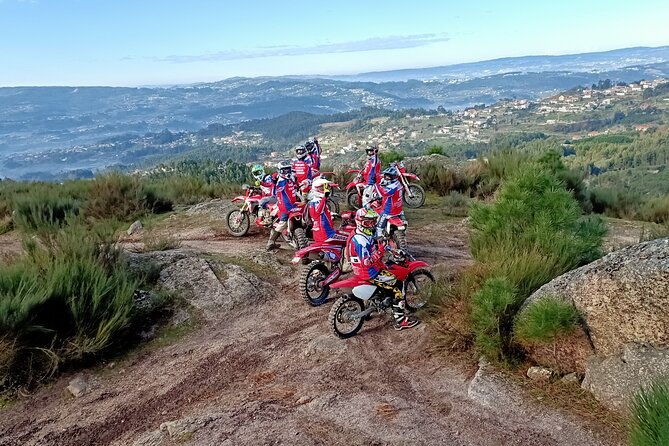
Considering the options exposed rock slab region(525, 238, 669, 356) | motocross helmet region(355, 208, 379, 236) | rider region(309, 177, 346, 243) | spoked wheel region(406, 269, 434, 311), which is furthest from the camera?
rider region(309, 177, 346, 243)

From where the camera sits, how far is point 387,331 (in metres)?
6.01

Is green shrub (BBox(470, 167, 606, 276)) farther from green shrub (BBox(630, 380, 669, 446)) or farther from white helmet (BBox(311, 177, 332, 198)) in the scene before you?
green shrub (BBox(630, 380, 669, 446))

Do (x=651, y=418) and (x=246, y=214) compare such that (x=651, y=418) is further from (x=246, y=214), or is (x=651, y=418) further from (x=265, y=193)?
(x=246, y=214)

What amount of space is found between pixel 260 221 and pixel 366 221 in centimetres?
474

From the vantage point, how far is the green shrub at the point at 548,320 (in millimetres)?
4465

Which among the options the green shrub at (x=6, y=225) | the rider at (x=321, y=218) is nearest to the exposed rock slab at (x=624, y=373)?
the rider at (x=321, y=218)

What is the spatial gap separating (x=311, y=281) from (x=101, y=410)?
3.14 metres

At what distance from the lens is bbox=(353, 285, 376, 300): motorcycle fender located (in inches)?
229

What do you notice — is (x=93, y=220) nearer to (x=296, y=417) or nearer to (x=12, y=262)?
(x=12, y=262)

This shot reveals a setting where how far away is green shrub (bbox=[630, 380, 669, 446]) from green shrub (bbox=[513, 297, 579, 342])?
1.28 meters

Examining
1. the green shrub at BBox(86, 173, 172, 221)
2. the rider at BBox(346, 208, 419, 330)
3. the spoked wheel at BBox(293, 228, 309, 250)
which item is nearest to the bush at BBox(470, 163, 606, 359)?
the rider at BBox(346, 208, 419, 330)

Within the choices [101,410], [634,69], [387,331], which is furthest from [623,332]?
[634,69]

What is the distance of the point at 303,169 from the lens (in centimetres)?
1151

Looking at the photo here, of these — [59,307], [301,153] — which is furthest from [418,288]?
[301,153]
